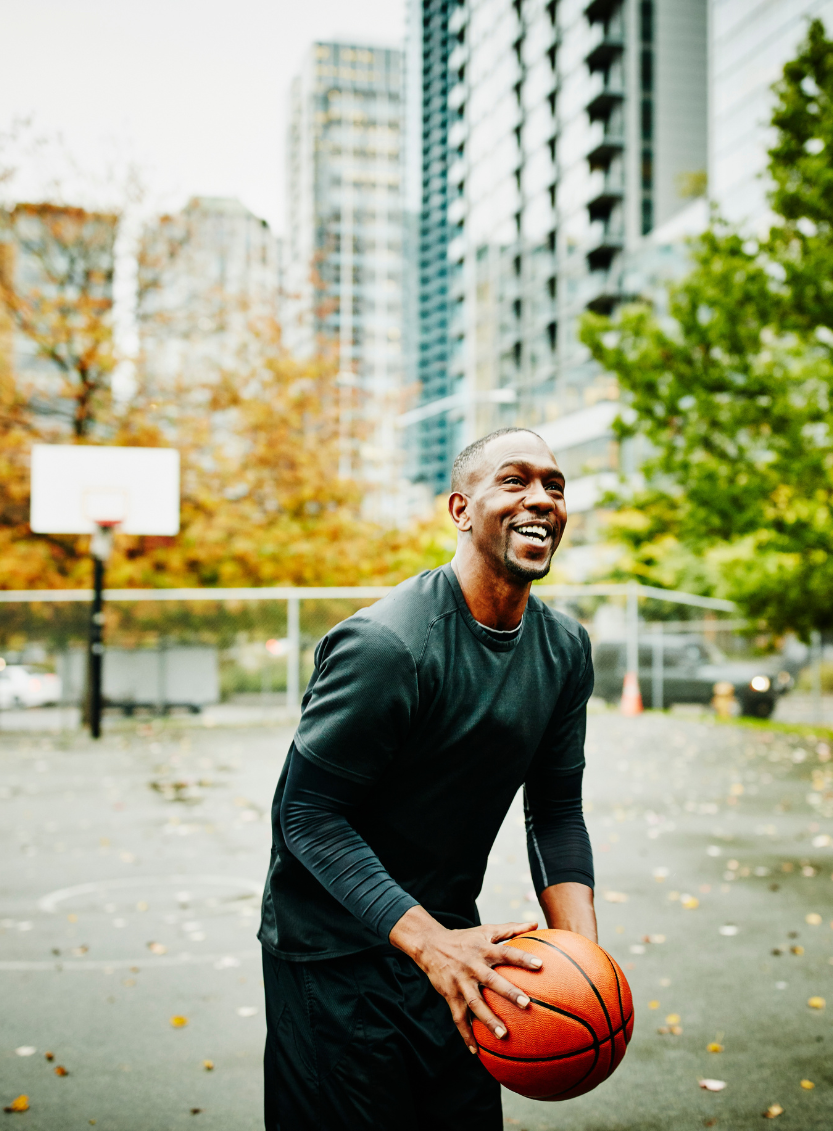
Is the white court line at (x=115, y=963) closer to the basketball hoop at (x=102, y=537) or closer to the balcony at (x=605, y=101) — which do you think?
the basketball hoop at (x=102, y=537)

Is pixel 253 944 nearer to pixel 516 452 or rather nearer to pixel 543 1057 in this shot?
pixel 543 1057

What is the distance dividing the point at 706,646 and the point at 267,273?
45.5 ft

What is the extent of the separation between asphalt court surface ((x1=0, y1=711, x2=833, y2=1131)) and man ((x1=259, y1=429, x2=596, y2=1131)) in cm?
178

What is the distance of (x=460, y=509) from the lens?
268 cm

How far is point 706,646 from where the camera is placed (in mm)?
21969

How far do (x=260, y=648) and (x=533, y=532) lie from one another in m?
17.6

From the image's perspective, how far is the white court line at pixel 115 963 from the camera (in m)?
5.86

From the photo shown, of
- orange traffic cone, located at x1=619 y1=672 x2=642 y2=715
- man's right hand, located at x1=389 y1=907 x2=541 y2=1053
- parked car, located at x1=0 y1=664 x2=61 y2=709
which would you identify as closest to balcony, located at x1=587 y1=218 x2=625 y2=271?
orange traffic cone, located at x1=619 y1=672 x2=642 y2=715

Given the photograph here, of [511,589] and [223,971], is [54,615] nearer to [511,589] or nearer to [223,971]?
[223,971]

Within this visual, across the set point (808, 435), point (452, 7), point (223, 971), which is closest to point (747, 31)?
point (452, 7)

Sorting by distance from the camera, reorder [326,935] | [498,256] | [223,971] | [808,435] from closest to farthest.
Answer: [326,935]
[223,971]
[808,435]
[498,256]

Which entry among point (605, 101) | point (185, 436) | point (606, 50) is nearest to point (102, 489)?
point (185, 436)

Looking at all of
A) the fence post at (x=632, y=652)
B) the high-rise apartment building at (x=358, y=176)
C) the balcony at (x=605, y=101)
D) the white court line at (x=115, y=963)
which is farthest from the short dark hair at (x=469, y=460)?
the high-rise apartment building at (x=358, y=176)

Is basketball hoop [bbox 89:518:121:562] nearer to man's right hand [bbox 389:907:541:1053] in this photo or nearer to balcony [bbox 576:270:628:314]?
man's right hand [bbox 389:907:541:1053]
